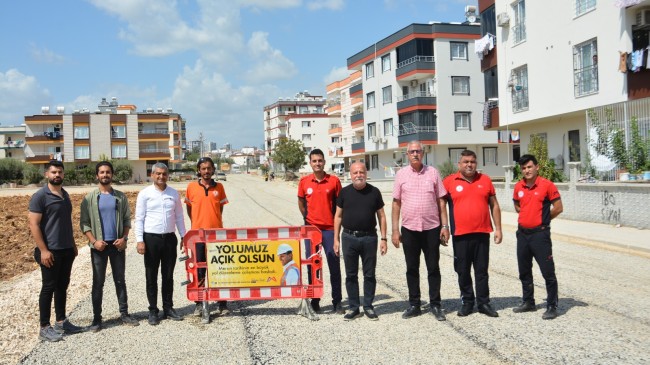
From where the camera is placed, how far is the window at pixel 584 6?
21.6 metres

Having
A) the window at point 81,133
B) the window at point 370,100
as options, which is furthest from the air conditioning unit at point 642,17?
the window at point 81,133

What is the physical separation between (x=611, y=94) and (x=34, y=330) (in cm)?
2003

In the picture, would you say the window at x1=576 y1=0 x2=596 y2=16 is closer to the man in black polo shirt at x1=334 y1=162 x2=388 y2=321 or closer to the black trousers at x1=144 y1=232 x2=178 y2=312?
the man in black polo shirt at x1=334 y1=162 x2=388 y2=321

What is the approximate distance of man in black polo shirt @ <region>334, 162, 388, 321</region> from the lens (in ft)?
23.1

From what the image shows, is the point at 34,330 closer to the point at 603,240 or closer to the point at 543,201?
the point at 543,201

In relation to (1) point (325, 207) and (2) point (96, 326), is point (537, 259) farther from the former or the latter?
(2) point (96, 326)

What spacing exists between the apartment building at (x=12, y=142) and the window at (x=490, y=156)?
252ft

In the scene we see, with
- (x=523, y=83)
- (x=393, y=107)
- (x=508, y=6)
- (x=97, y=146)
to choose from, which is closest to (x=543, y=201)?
(x=523, y=83)

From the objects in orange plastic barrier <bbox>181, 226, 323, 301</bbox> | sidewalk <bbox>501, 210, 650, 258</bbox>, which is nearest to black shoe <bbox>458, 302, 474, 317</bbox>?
orange plastic barrier <bbox>181, 226, 323, 301</bbox>

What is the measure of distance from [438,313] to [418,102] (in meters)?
46.5

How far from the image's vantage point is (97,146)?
289ft

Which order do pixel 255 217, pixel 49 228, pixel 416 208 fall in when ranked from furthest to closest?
pixel 255 217, pixel 416 208, pixel 49 228

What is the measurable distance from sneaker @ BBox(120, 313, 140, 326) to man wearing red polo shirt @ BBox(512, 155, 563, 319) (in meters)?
4.68

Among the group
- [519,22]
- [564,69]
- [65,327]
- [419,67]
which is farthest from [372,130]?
[65,327]
